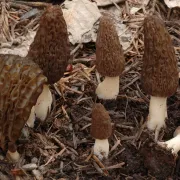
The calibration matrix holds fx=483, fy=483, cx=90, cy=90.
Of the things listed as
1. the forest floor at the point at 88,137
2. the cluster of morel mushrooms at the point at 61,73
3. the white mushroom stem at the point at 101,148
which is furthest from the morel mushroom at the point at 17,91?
the white mushroom stem at the point at 101,148

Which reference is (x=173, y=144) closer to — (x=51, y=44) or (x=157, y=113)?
(x=157, y=113)

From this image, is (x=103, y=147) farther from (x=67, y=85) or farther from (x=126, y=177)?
(x=67, y=85)

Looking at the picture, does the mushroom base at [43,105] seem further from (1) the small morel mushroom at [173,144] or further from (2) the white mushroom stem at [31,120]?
(1) the small morel mushroom at [173,144]

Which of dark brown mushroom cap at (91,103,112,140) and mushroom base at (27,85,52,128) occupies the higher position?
dark brown mushroom cap at (91,103,112,140)

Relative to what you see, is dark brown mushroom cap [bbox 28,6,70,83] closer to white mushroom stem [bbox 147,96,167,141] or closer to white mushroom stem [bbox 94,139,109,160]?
white mushroom stem [bbox 94,139,109,160]

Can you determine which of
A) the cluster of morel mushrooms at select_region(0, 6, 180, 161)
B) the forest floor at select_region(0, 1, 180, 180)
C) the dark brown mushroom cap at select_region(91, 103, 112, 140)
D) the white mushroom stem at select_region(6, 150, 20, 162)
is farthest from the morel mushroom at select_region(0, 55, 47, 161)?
the dark brown mushroom cap at select_region(91, 103, 112, 140)

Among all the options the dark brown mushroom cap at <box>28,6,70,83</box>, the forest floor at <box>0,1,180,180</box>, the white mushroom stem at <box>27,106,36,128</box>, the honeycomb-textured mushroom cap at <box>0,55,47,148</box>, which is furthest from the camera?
the white mushroom stem at <box>27,106,36,128</box>

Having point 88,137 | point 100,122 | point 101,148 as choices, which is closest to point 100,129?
point 100,122
